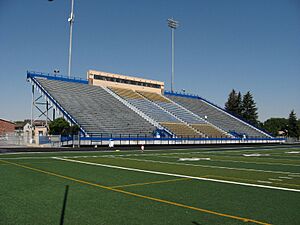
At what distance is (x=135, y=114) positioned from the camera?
46031mm

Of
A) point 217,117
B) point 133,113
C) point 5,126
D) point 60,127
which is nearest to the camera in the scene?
point 60,127

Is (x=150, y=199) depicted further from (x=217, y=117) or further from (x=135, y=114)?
(x=217, y=117)

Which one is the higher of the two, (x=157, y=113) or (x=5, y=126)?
(x=157, y=113)

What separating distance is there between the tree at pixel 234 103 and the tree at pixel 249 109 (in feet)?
3.98

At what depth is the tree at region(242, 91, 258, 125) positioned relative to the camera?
8056cm

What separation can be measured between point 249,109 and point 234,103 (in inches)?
154

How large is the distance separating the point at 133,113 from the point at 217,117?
19.8 meters

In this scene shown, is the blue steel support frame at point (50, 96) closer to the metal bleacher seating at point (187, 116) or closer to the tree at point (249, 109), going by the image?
the metal bleacher seating at point (187, 116)

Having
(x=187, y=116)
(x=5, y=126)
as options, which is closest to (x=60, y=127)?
(x=187, y=116)

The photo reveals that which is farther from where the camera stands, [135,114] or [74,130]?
[135,114]

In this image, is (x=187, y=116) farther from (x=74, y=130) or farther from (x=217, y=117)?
(x=74, y=130)

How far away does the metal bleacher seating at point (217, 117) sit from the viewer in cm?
5581

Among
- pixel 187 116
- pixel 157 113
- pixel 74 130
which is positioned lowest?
pixel 74 130

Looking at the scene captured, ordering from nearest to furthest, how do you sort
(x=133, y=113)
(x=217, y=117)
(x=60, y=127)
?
(x=60, y=127), (x=133, y=113), (x=217, y=117)
